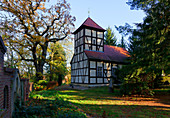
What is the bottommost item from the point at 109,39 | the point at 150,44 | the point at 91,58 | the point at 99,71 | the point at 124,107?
the point at 124,107

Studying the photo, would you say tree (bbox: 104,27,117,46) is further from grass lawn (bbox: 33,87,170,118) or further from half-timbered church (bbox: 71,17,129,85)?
grass lawn (bbox: 33,87,170,118)

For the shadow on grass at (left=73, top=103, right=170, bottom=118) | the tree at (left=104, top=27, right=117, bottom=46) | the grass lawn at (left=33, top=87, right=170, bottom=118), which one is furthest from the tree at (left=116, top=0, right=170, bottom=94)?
the tree at (left=104, top=27, right=117, bottom=46)

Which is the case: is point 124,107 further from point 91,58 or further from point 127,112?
point 91,58

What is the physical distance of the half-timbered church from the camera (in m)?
20.2

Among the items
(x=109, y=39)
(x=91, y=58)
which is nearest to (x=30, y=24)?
(x=91, y=58)

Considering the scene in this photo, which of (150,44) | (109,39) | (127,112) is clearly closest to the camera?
(127,112)

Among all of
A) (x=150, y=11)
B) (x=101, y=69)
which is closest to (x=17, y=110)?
(x=150, y=11)

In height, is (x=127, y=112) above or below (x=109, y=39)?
below

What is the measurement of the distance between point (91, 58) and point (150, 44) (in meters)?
10.4

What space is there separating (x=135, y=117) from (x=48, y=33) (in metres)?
15.3

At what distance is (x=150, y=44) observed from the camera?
1009cm

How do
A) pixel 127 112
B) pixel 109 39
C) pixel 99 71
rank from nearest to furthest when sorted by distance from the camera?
pixel 127 112
pixel 99 71
pixel 109 39

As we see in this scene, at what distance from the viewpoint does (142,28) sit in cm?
1125

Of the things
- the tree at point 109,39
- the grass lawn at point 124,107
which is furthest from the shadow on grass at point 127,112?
the tree at point 109,39
